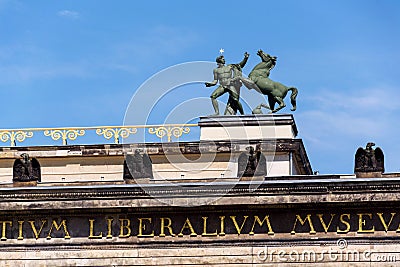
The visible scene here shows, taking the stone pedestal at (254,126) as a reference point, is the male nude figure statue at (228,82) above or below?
above

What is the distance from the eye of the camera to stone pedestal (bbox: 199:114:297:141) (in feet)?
170

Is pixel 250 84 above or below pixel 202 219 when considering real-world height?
above

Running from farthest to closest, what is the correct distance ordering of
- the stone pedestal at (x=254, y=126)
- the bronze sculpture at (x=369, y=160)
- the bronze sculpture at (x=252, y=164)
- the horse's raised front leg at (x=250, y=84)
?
the horse's raised front leg at (x=250, y=84) → the stone pedestal at (x=254, y=126) → the bronze sculpture at (x=252, y=164) → the bronze sculpture at (x=369, y=160)

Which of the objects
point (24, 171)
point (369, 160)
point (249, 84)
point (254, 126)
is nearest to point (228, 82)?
point (249, 84)

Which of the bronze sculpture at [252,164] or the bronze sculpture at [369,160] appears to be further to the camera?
the bronze sculpture at [252,164]

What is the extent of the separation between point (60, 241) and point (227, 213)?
5.24 m

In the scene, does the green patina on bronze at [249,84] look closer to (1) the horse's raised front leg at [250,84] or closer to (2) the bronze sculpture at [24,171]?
(1) the horse's raised front leg at [250,84]

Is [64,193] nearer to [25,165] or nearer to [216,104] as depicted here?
[25,165]

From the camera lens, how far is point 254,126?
2040 inches

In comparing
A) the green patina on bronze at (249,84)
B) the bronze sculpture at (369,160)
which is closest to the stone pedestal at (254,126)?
the green patina on bronze at (249,84)

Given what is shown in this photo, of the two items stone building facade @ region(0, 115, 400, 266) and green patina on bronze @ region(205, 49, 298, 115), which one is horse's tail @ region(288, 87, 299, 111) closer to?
green patina on bronze @ region(205, 49, 298, 115)

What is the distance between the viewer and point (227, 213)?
155 feet

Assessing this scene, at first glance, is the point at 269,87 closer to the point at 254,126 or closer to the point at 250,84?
the point at 250,84

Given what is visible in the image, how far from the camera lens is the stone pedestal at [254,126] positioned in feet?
170
